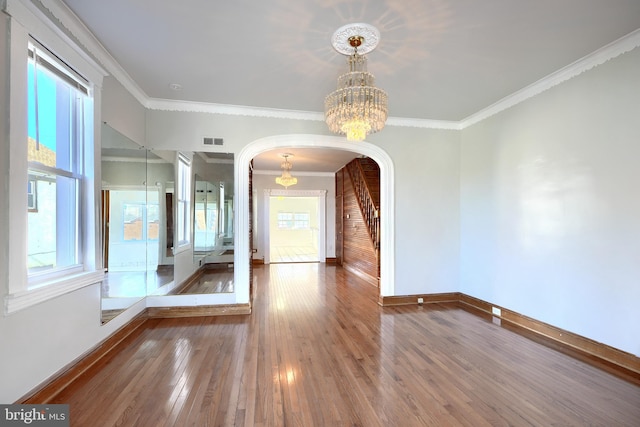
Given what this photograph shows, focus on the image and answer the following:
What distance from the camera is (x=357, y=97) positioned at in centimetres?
231

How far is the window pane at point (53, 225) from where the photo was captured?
2057 millimetres

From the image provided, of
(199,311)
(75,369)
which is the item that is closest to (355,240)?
(199,311)

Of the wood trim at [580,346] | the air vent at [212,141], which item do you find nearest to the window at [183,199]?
the air vent at [212,141]

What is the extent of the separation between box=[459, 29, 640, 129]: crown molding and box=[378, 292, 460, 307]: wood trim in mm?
2870

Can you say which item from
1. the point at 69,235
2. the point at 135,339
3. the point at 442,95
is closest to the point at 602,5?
the point at 442,95

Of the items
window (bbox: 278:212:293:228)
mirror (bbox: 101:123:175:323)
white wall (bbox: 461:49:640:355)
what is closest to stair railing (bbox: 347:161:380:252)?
white wall (bbox: 461:49:640:355)

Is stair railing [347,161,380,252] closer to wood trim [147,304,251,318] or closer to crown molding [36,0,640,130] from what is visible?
crown molding [36,0,640,130]

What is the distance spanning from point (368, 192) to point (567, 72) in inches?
142

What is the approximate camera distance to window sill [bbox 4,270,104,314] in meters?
1.73

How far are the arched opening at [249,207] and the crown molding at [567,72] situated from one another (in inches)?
64.0

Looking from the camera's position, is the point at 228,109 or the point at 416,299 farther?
the point at 416,299

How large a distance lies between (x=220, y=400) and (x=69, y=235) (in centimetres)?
196

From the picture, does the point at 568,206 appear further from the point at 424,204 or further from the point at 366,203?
the point at 366,203

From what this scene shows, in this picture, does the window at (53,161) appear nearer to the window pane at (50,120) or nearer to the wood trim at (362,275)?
the window pane at (50,120)
